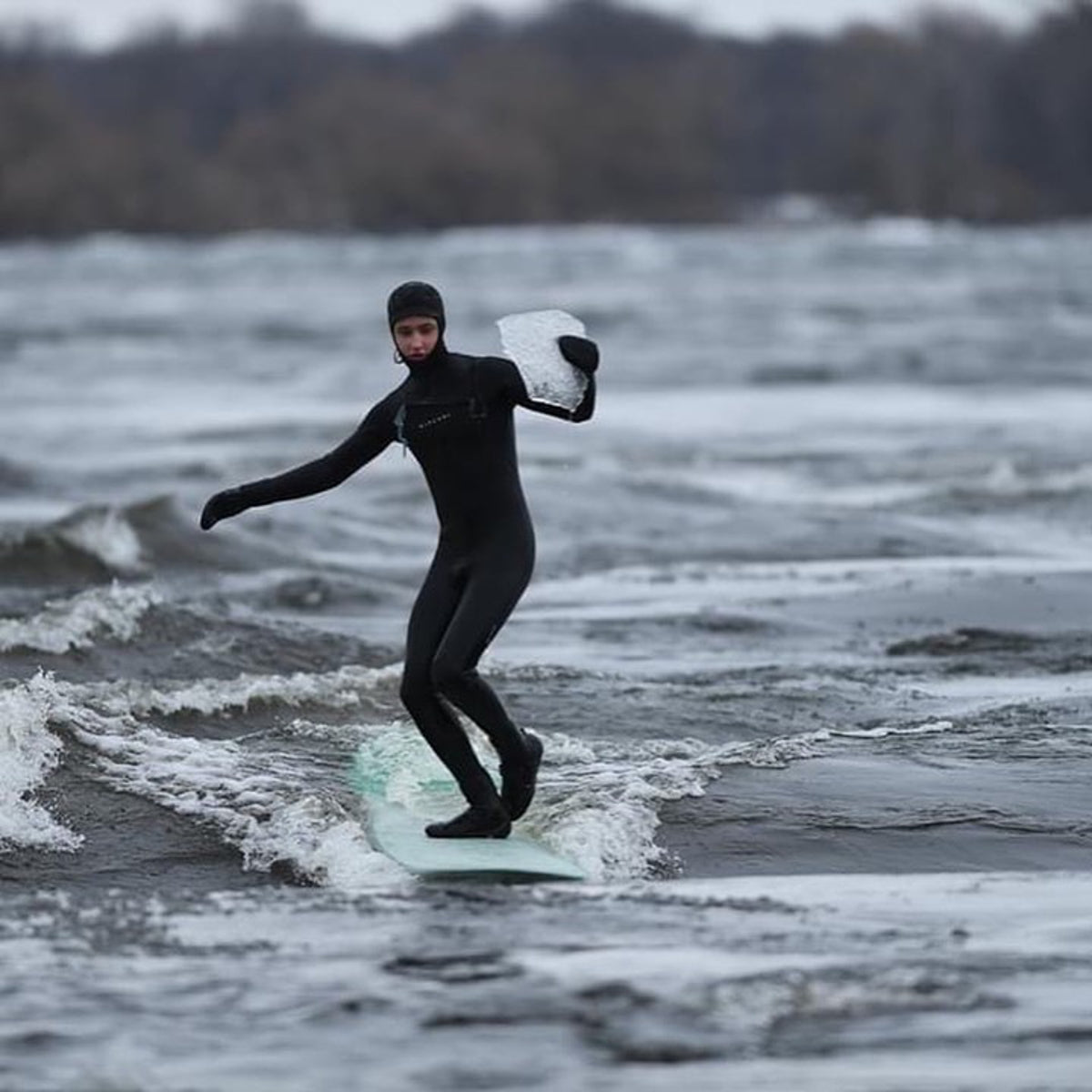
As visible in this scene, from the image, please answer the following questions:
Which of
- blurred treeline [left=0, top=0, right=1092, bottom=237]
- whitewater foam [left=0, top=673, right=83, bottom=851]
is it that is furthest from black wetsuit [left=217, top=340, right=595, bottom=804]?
blurred treeline [left=0, top=0, right=1092, bottom=237]

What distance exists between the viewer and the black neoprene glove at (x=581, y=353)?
8.45m

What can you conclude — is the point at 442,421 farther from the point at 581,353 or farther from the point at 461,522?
the point at 581,353

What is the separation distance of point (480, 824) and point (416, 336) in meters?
1.54

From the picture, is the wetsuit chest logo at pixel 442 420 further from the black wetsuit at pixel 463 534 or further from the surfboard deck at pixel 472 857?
the surfboard deck at pixel 472 857

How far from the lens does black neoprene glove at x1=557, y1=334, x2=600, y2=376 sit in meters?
8.45

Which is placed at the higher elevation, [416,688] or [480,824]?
[416,688]

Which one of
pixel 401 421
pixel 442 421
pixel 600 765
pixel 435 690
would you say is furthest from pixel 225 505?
pixel 600 765

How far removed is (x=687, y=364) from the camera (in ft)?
130

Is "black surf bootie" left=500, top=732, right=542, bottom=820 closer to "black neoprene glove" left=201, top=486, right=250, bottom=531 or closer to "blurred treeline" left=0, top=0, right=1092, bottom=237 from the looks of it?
"black neoprene glove" left=201, top=486, right=250, bottom=531

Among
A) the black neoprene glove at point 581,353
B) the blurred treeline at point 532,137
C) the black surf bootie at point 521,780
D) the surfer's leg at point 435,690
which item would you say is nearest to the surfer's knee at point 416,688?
the surfer's leg at point 435,690

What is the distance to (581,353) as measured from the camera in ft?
27.8

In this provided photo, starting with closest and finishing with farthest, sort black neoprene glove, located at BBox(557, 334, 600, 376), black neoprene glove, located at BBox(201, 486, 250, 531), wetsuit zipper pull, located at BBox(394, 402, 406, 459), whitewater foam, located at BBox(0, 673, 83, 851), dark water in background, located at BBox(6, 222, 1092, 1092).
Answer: dark water in background, located at BBox(6, 222, 1092, 1092) → black neoprene glove, located at BBox(557, 334, 600, 376) → wetsuit zipper pull, located at BBox(394, 402, 406, 459) → black neoprene glove, located at BBox(201, 486, 250, 531) → whitewater foam, located at BBox(0, 673, 83, 851)

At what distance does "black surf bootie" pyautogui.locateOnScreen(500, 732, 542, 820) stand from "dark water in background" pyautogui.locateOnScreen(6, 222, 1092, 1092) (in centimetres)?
25

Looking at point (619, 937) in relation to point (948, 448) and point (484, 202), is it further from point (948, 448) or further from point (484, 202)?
point (484, 202)
